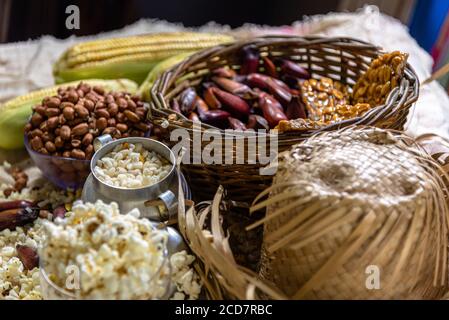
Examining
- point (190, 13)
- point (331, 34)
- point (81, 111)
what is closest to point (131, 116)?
point (81, 111)

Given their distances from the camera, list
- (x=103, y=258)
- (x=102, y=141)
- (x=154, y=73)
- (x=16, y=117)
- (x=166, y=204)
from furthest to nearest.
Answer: (x=154, y=73) < (x=16, y=117) < (x=102, y=141) < (x=166, y=204) < (x=103, y=258)

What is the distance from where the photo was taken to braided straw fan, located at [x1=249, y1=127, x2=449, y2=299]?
0.65m

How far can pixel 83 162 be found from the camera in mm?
1060

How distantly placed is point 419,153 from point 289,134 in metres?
0.23

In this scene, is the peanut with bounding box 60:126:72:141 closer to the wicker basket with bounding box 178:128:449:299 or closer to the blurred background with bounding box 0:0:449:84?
the wicker basket with bounding box 178:128:449:299

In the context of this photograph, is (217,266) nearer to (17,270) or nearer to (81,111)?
(17,270)

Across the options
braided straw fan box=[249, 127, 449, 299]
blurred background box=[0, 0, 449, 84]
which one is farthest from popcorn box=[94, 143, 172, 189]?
blurred background box=[0, 0, 449, 84]

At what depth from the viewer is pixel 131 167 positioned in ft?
2.91

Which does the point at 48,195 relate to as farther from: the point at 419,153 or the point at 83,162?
the point at 419,153

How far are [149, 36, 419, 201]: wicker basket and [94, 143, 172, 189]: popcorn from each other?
0.07 metres

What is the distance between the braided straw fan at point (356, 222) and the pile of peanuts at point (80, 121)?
0.46 m

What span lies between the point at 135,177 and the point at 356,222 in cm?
38

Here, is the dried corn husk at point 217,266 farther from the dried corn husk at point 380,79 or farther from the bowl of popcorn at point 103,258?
the dried corn husk at point 380,79
